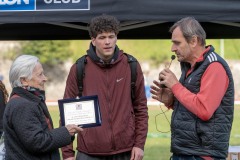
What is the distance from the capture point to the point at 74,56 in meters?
33.8

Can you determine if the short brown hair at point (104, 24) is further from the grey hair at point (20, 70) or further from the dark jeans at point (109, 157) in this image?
the dark jeans at point (109, 157)

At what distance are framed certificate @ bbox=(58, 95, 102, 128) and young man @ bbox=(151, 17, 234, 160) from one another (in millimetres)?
488

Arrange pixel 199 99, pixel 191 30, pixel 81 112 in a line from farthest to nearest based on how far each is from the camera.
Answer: pixel 81 112
pixel 191 30
pixel 199 99

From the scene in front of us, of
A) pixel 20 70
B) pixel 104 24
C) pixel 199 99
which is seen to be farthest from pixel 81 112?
pixel 199 99

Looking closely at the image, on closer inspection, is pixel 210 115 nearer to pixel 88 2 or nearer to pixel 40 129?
pixel 40 129

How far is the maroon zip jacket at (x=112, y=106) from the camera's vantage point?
399cm

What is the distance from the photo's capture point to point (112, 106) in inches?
158

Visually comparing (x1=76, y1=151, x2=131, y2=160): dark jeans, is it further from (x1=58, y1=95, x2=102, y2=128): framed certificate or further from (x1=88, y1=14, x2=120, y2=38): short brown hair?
(x1=88, y1=14, x2=120, y2=38): short brown hair

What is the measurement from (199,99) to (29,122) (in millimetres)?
1078

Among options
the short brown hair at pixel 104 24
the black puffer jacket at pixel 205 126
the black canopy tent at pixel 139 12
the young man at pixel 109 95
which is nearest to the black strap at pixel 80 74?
the young man at pixel 109 95

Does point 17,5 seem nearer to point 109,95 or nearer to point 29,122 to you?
point 109,95

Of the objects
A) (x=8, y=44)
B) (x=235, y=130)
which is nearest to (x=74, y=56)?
(x=8, y=44)

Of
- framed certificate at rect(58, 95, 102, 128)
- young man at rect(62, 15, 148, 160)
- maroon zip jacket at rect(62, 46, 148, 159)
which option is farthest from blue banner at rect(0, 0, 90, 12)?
framed certificate at rect(58, 95, 102, 128)

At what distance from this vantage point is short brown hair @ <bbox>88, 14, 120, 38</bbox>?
399 centimetres
